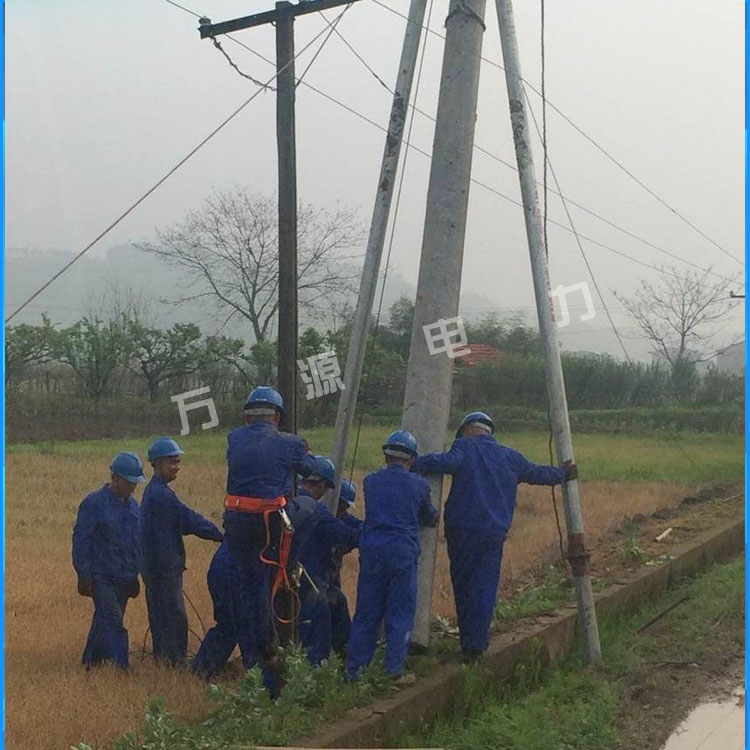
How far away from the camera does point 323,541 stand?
5.88 metres

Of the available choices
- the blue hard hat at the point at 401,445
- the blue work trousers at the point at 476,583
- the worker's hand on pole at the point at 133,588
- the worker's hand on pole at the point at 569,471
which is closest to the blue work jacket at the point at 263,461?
the blue hard hat at the point at 401,445

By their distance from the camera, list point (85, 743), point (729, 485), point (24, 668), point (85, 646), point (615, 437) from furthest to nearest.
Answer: point (615, 437), point (729, 485), point (85, 646), point (24, 668), point (85, 743)

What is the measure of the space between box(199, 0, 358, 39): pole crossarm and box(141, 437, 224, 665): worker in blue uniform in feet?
13.9

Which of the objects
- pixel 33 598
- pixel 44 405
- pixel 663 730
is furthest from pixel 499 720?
pixel 44 405

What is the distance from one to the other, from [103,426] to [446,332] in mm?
8626

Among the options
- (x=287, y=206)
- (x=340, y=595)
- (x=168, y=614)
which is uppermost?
(x=287, y=206)

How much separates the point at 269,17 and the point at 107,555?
16.6 ft

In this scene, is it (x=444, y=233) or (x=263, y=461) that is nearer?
(x=263, y=461)

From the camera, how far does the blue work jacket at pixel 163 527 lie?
6250mm

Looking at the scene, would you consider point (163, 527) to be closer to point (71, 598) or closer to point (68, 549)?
point (71, 598)

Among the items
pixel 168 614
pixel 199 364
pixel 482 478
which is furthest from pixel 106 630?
pixel 199 364

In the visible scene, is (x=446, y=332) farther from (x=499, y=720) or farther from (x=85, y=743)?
(x=85, y=743)

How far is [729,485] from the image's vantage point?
56.2 ft

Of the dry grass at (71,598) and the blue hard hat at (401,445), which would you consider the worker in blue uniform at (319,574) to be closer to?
the blue hard hat at (401,445)
